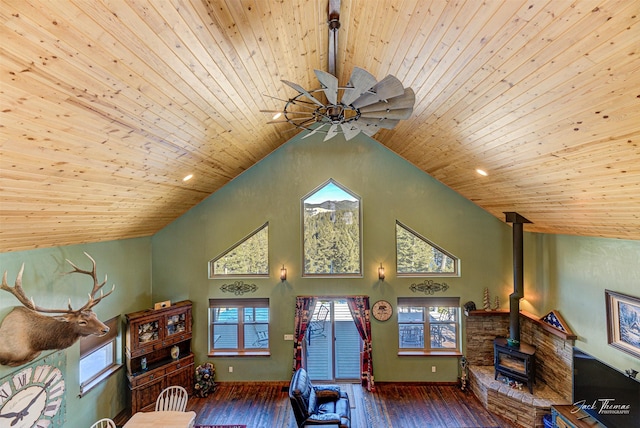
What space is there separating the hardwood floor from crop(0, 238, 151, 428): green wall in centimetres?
159

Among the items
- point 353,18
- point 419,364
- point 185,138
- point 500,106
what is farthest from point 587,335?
point 185,138

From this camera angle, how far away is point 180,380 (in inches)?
253

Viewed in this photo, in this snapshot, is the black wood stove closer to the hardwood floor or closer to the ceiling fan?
the hardwood floor

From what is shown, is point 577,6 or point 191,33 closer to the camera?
point 577,6

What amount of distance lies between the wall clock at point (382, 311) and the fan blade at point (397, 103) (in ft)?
17.7

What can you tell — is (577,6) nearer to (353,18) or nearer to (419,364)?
(353,18)

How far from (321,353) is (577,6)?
7.00 metres

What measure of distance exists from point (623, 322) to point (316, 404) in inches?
184

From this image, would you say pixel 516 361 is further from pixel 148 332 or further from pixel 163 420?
pixel 148 332

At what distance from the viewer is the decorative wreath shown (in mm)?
6553

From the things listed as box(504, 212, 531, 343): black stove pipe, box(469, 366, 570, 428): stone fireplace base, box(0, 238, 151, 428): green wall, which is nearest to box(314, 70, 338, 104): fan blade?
box(0, 238, 151, 428): green wall

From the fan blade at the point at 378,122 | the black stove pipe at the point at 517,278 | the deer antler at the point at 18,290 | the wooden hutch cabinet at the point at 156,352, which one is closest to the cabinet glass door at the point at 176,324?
the wooden hutch cabinet at the point at 156,352

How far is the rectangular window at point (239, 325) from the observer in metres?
7.10

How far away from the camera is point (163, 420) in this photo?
4.25 m
